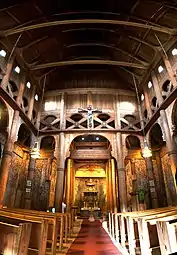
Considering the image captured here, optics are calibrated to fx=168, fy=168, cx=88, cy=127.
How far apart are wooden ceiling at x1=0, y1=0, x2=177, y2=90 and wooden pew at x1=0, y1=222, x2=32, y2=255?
34.9 feet

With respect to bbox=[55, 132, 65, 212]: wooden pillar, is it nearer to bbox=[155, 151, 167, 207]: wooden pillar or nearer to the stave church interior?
the stave church interior

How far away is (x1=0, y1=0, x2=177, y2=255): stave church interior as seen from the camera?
10180 mm

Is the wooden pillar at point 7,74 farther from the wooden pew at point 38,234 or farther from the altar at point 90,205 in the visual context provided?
the altar at point 90,205

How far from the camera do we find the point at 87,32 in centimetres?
1412

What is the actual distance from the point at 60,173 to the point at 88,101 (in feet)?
22.0

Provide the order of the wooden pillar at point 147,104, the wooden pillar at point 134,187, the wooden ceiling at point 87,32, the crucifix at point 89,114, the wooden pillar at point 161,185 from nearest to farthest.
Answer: the wooden ceiling at point 87,32
the wooden pillar at point 147,104
the wooden pillar at point 134,187
the wooden pillar at point 161,185
the crucifix at point 89,114

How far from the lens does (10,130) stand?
1000cm

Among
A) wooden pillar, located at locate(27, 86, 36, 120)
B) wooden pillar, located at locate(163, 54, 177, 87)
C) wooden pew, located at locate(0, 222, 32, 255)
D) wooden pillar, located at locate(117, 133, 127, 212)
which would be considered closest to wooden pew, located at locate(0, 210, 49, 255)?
wooden pew, located at locate(0, 222, 32, 255)

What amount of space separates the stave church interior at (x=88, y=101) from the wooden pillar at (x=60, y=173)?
66mm

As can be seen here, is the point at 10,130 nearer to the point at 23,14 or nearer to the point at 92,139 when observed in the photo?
the point at 23,14

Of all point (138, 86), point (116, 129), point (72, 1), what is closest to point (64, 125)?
point (116, 129)

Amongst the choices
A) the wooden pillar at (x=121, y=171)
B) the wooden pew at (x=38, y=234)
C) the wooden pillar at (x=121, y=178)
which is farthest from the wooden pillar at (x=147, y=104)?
the wooden pew at (x=38, y=234)

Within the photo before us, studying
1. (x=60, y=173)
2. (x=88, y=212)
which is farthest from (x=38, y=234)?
(x=88, y=212)

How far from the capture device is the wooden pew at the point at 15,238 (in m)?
2.07
